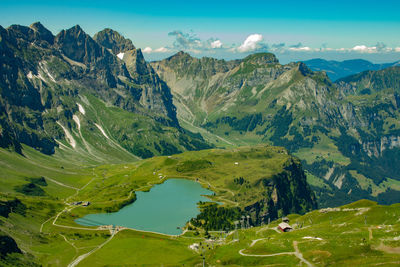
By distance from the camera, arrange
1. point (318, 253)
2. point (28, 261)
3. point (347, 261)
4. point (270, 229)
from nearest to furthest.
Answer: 1. point (347, 261)
2. point (318, 253)
3. point (28, 261)
4. point (270, 229)

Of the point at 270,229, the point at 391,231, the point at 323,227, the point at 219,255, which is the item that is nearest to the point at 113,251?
the point at 219,255

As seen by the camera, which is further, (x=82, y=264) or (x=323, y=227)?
(x=323, y=227)

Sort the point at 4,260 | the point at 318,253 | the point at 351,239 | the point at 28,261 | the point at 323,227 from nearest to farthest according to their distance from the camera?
the point at 318,253, the point at 351,239, the point at 4,260, the point at 28,261, the point at 323,227

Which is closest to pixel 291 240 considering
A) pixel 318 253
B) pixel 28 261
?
pixel 318 253

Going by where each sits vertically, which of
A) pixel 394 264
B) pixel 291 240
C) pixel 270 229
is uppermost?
pixel 394 264

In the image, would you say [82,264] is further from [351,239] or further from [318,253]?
Result: [351,239]

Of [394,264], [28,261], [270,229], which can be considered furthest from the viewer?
[270,229]

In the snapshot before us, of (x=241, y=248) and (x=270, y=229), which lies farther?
(x=270, y=229)

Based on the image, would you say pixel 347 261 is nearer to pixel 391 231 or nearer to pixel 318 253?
pixel 318 253

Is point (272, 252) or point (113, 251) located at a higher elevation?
point (272, 252)
